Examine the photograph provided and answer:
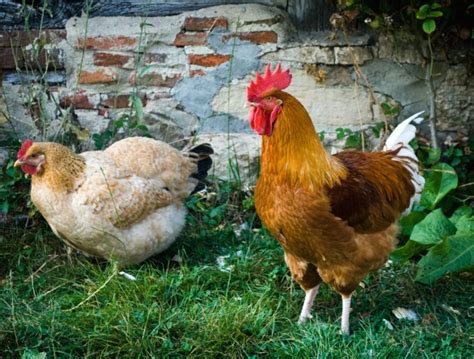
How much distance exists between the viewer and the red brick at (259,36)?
217 inches

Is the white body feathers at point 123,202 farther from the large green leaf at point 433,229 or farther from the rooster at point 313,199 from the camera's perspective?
the large green leaf at point 433,229

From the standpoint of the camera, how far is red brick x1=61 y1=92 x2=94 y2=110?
5633 mm

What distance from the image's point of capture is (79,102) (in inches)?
224

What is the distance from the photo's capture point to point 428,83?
17.6 feet

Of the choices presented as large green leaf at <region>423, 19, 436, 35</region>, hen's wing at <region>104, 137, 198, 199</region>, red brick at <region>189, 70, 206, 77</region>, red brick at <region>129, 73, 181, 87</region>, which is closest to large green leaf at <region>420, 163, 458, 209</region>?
large green leaf at <region>423, 19, 436, 35</region>

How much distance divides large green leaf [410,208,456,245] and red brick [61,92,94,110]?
2520mm

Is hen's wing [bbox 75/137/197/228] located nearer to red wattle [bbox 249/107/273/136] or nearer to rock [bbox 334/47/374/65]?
red wattle [bbox 249/107/273/136]

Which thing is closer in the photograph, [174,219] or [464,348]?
[464,348]

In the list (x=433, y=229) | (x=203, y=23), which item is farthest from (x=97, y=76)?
(x=433, y=229)

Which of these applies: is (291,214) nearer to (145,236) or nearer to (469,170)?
(145,236)

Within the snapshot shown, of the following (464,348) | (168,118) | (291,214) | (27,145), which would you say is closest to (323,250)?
(291,214)

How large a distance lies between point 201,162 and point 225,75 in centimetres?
83

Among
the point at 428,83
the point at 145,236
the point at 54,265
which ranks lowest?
the point at 54,265

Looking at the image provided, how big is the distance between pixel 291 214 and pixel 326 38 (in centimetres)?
209
